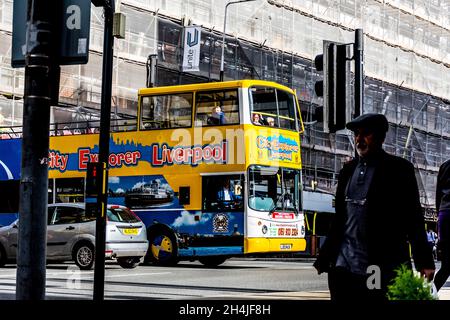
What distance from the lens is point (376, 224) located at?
4246 millimetres

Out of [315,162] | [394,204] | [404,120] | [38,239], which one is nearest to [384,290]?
[394,204]

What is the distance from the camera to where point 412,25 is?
44875 millimetres

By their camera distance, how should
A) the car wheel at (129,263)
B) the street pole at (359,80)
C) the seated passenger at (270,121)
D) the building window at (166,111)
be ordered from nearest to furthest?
1. the street pole at (359,80)
2. the car wheel at (129,263)
3. the seated passenger at (270,121)
4. the building window at (166,111)

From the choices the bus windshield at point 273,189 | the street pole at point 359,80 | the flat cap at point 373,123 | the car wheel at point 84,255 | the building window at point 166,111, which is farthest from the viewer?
the building window at point 166,111

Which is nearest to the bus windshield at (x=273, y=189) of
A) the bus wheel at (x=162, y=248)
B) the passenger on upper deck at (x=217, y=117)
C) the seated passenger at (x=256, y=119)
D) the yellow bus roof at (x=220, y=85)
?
the seated passenger at (x=256, y=119)

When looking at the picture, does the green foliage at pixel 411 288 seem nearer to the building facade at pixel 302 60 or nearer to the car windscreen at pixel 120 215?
the car windscreen at pixel 120 215

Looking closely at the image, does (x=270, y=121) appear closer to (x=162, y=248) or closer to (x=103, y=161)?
(x=162, y=248)

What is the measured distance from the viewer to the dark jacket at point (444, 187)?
7.64 m

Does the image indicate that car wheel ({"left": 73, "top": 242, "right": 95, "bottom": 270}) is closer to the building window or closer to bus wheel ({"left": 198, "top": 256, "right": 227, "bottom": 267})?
the building window

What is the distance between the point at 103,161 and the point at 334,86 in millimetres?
2669

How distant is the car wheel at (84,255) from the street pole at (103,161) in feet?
26.9

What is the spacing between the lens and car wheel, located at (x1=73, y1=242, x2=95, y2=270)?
17.6m
